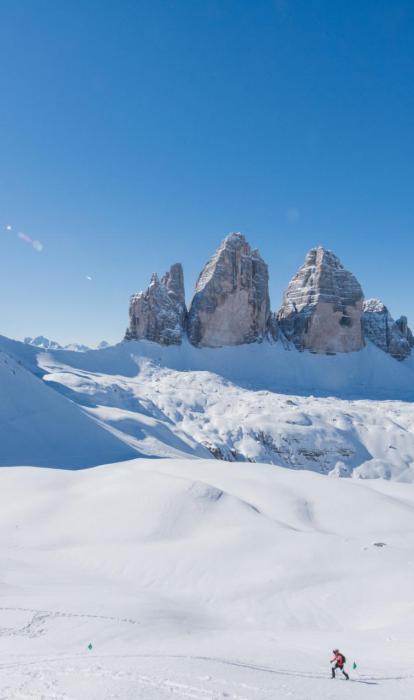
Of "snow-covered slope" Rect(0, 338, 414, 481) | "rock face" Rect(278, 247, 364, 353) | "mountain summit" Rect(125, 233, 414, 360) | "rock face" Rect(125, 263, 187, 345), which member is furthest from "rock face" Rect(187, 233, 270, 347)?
"rock face" Rect(278, 247, 364, 353)

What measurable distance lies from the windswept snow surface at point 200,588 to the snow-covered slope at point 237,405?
1908cm

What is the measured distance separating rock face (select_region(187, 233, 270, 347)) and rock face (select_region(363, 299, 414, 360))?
3467cm

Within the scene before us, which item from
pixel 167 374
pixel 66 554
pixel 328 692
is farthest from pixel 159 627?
pixel 167 374

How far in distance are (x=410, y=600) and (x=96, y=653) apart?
9754 mm

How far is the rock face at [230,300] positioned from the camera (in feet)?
326

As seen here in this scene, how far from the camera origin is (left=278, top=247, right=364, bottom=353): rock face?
10662cm

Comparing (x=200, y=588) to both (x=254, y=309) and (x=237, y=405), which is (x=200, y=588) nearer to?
(x=237, y=405)

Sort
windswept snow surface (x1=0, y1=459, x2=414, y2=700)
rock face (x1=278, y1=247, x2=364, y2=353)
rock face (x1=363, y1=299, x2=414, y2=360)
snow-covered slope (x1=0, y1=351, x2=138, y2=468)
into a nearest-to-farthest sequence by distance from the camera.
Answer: windswept snow surface (x1=0, y1=459, x2=414, y2=700) → snow-covered slope (x1=0, y1=351, x2=138, y2=468) → rock face (x1=278, y1=247, x2=364, y2=353) → rock face (x1=363, y1=299, x2=414, y2=360)

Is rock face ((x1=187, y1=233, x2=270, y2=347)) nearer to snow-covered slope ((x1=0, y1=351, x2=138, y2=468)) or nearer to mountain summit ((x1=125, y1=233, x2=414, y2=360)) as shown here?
mountain summit ((x1=125, y1=233, x2=414, y2=360))

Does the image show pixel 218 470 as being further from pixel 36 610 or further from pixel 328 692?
pixel 328 692

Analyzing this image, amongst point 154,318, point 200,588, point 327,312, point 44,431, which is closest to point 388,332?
point 327,312

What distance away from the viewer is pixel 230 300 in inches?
3974

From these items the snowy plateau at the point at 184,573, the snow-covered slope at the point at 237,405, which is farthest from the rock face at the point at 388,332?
the snowy plateau at the point at 184,573

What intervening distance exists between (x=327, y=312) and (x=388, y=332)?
23161mm
